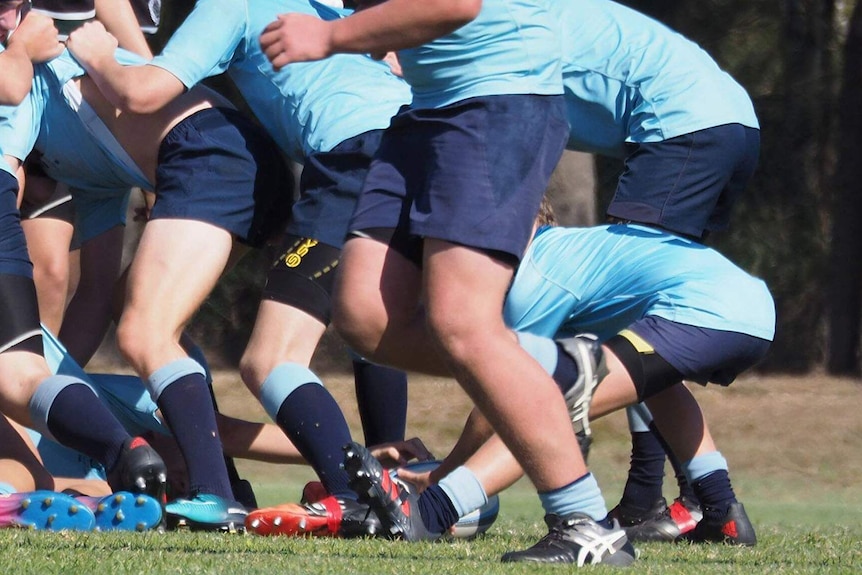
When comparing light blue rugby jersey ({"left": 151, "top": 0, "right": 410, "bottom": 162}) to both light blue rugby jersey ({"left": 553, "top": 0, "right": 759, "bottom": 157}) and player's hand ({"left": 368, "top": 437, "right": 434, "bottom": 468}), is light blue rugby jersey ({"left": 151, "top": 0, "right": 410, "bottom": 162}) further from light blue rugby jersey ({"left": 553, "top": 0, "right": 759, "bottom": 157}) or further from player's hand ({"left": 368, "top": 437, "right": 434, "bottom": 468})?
player's hand ({"left": 368, "top": 437, "right": 434, "bottom": 468})

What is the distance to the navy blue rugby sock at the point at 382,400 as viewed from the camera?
4852mm

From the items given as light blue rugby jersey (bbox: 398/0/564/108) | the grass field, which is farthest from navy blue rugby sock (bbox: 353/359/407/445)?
light blue rugby jersey (bbox: 398/0/564/108)

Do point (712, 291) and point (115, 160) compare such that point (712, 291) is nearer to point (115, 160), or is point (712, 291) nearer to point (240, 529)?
point (240, 529)

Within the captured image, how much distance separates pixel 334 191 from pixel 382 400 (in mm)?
817

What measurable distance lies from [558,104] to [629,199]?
905 millimetres

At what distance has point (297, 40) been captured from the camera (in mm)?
3193

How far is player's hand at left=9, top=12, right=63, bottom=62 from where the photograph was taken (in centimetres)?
445

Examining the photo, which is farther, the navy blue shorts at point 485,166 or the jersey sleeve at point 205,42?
the jersey sleeve at point 205,42

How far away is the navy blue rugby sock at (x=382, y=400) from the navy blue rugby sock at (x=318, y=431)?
1.97 feet

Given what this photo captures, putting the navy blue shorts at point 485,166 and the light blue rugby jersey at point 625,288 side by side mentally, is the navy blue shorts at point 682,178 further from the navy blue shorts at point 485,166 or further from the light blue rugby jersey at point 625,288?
the navy blue shorts at point 485,166

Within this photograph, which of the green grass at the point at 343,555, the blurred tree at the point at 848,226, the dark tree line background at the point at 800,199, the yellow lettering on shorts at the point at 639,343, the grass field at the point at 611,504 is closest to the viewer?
the green grass at the point at 343,555

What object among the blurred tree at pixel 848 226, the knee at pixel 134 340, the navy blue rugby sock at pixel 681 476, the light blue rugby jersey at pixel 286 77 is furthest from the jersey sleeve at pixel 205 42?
the blurred tree at pixel 848 226

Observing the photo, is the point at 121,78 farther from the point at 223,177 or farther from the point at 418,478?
the point at 418,478

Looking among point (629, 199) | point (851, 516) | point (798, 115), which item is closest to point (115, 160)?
point (629, 199)
